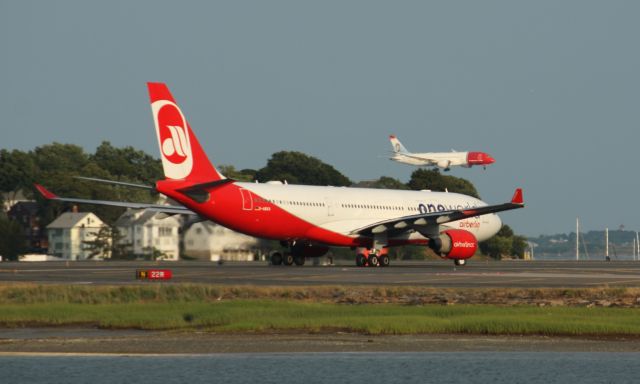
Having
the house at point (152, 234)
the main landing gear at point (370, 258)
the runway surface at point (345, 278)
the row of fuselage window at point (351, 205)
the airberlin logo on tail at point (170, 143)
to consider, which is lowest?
the runway surface at point (345, 278)

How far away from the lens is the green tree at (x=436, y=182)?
147875 mm

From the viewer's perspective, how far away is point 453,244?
66.9m

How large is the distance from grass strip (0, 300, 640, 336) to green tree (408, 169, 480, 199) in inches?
4266

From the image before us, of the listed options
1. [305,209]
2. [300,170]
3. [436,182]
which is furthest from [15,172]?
[305,209]

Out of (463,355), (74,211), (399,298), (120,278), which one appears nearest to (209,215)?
(120,278)

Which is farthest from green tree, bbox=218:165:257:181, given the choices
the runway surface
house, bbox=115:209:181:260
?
the runway surface

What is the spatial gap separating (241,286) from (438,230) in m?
26.5

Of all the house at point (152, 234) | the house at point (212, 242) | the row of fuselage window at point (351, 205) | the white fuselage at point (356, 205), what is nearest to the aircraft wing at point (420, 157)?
the house at point (152, 234)

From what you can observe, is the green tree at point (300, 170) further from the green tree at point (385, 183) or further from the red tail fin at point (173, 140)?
the red tail fin at point (173, 140)

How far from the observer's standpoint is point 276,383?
980 inches

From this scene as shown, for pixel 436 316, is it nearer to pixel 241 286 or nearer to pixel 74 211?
pixel 241 286

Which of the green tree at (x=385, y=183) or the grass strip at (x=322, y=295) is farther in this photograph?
the green tree at (x=385, y=183)

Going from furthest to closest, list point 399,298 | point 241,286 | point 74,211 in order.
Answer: point 74,211 → point 241,286 → point 399,298

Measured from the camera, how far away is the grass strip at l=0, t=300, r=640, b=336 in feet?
107
